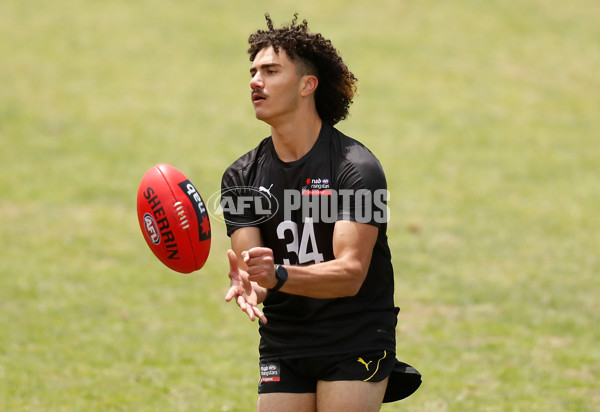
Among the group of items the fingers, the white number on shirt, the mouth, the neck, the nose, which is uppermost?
the nose

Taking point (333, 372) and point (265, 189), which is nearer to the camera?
point (333, 372)

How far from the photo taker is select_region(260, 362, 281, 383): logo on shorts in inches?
221

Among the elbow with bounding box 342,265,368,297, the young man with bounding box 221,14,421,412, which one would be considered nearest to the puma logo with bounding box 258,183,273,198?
the young man with bounding box 221,14,421,412

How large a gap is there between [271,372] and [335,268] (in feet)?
3.30

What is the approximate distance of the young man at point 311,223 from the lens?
5344mm

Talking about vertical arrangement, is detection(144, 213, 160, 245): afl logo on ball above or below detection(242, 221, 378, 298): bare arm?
above

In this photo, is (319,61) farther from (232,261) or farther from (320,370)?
(320,370)

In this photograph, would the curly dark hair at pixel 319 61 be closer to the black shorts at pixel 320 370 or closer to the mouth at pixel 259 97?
the mouth at pixel 259 97

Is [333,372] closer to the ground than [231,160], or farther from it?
closer to the ground

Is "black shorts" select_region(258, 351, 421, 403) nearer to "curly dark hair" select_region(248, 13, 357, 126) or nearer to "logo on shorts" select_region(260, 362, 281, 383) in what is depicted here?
"logo on shorts" select_region(260, 362, 281, 383)

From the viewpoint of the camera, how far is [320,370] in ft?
18.0

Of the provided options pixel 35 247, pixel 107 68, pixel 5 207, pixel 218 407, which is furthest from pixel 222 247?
pixel 107 68

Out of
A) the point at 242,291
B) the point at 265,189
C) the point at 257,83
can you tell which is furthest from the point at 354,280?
the point at 257,83

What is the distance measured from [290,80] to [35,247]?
9.98 metres
